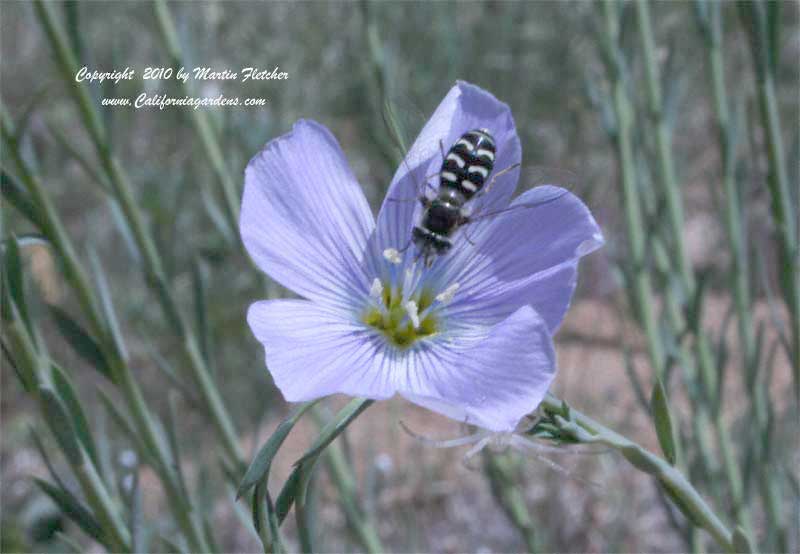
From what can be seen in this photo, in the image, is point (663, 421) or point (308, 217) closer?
point (663, 421)

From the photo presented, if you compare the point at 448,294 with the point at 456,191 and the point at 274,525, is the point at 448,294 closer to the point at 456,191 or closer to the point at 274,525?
the point at 456,191

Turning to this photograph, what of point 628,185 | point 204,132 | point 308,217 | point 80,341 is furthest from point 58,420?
point 628,185

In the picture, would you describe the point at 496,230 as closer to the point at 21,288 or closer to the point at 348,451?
the point at 21,288

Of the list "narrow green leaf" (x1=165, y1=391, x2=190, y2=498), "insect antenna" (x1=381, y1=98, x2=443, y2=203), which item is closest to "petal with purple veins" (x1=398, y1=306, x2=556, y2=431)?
"insect antenna" (x1=381, y1=98, x2=443, y2=203)

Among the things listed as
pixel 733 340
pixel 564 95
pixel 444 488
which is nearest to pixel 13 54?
pixel 564 95

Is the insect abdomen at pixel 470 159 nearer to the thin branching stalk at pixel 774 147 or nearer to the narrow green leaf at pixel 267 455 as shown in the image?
the narrow green leaf at pixel 267 455

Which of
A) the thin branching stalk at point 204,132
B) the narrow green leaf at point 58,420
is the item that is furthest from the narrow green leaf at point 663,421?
the thin branching stalk at point 204,132
